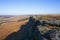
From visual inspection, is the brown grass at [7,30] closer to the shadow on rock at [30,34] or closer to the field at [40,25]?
the field at [40,25]

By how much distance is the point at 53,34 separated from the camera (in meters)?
6.37

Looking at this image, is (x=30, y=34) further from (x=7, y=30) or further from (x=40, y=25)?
(x=7, y=30)

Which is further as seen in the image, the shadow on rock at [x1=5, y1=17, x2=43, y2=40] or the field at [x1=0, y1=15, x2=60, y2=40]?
the shadow on rock at [x1=5, y1=17, x2=43, y2=40]

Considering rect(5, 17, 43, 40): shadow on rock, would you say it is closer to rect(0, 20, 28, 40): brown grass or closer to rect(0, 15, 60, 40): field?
rect(0, 15, 60, 40): field

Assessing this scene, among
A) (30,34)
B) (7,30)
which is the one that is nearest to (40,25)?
(30,34)

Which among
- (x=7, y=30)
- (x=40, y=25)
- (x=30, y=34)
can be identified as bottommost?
(x=7, y=30)

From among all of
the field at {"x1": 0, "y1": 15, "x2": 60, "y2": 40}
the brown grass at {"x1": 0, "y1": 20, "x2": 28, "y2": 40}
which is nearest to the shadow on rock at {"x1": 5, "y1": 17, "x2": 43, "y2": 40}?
the field at {"x1": 0, "y1": 15, "x2": 60, "y2": 40}

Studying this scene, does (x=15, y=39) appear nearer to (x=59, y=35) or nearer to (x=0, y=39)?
(x=0, y=39)

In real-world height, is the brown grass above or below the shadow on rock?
below

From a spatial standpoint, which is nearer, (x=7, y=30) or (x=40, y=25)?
(x=40, y=25)

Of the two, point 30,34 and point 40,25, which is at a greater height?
point 40,25

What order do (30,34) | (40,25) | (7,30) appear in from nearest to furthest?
1. (40,25)
2. (30,34)
3. (7,30)

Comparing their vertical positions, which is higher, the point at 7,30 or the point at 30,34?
the point at 30,34

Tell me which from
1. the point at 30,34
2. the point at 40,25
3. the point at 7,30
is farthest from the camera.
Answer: the point at 7,30
